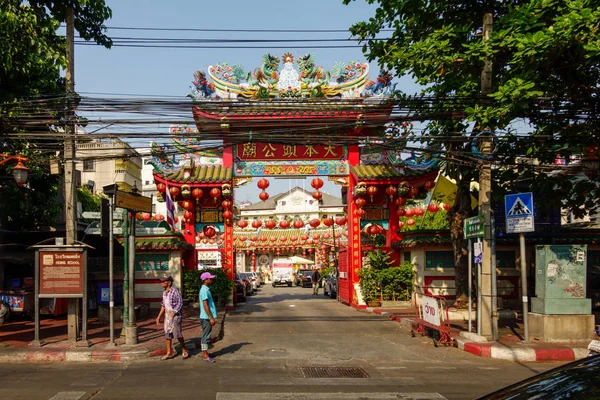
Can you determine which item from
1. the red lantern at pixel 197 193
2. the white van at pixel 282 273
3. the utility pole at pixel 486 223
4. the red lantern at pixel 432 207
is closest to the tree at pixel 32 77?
the red lantern at pixel 197 193

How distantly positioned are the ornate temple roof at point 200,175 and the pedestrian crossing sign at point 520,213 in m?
12.0

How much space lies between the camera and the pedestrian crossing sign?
39.1ft

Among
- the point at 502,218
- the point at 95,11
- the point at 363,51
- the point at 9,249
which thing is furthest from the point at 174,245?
the point at 502,218

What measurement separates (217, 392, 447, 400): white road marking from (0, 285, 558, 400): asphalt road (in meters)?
0.01

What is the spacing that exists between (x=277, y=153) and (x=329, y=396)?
15028mm

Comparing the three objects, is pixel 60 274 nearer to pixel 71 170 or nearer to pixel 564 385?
pixel 71 170

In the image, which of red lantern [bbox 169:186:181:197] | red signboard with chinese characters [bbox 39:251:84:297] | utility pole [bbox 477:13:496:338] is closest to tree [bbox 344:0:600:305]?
utility pole [bbox 477:13:496:338]

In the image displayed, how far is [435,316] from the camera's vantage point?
13297mm

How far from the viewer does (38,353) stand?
1173 centimetres

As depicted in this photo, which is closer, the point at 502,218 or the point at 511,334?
the point at 511,334

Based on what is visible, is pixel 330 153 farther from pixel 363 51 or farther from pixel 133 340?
pixel 133 340

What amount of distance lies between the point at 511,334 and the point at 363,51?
803cm

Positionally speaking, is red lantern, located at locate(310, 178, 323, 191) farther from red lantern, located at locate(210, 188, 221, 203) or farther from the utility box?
the utility box

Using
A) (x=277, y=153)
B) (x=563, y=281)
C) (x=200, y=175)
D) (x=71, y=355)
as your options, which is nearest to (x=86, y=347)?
(x=71, y=355)
